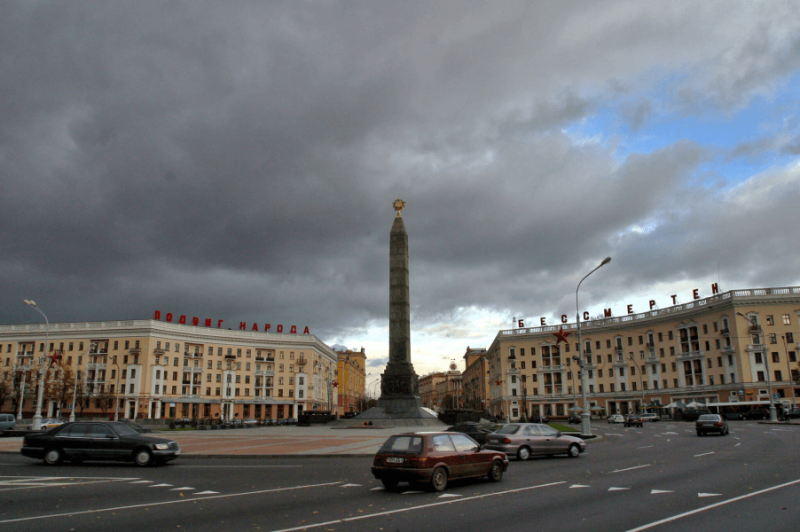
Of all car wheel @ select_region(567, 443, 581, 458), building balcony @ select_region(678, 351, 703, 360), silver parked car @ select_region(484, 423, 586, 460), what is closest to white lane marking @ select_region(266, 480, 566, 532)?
silver parked car @ select_region(484, 423, 586, 460)

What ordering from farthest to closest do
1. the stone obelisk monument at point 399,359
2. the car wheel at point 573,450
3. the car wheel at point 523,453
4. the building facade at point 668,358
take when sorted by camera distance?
the building facade at point 668,358 → the stone obelisk monument at point 399,359 → the car wheel at point 573,450 → the car wheel at point 523,453

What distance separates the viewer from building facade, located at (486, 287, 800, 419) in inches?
3002

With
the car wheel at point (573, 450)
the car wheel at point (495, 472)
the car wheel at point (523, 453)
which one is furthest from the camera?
the car wheel at point (573, 450)

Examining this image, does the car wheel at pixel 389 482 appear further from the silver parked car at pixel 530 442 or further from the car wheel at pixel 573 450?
the car wheel at pixel 573 450

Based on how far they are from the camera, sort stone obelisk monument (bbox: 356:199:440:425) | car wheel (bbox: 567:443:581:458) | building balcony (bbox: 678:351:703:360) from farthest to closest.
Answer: building balcony (bbox: 678:351:703:360), stone obelisk monument (bbox: 356:199:440:425), car wheel (bbox: 567:443:581:458)

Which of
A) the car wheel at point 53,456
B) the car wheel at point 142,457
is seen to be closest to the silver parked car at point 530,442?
the car wheel at point 142,457

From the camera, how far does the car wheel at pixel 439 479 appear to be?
12070 millimetres

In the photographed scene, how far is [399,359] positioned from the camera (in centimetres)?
4872

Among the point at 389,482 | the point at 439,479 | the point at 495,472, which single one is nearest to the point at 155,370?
the point at 389,482

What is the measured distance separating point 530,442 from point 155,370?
263 ft

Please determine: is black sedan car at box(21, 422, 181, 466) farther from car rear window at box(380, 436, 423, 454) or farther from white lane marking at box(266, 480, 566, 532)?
white lane marking at box(266, 480, 566, 532)

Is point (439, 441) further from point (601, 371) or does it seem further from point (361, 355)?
point (361, 355)

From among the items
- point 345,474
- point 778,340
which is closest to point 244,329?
point 778,340

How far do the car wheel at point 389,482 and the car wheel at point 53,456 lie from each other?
11.4 m
